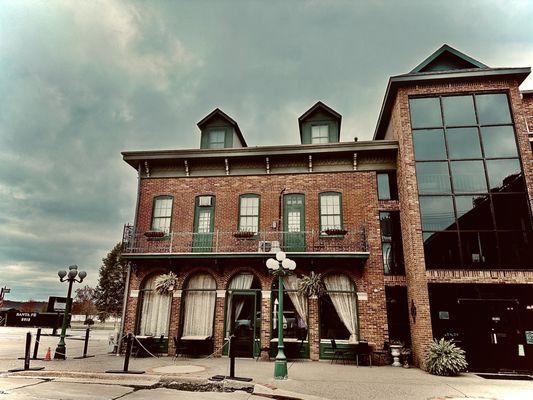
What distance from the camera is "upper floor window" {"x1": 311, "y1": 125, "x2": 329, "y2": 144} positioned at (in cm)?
1691

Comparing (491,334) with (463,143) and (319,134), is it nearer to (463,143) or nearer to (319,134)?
(463,143)

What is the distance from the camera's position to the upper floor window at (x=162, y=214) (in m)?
16.5

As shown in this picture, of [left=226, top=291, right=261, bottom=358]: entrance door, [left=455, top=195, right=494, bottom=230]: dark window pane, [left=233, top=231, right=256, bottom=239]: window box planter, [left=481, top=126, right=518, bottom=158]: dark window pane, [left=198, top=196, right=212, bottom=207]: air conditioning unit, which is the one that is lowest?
[left=226, top=291, right=261, bottom=358]: entrance door

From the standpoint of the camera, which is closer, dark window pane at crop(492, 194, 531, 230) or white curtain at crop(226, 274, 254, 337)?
dark window pane at crop(492, 194, 531, 230)

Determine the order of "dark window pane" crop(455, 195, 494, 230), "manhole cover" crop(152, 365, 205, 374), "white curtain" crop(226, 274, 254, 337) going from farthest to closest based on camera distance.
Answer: "white curtain" crop(226, 274, 254, 337) < "dark window pane" crop(455, 195, 494, 230) < "manhole cover" crop(152, 365, 205, 374)

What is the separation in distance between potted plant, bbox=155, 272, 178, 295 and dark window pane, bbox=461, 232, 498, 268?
11156 mm

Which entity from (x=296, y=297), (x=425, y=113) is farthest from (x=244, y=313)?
(x=425, y=113)

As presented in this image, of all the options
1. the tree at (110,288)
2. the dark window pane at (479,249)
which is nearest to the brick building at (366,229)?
the dark window pane at (479,249)

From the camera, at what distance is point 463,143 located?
1428 cm

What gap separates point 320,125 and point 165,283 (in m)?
9.78

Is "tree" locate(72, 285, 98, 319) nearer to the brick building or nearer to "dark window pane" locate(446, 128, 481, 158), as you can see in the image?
the brick building

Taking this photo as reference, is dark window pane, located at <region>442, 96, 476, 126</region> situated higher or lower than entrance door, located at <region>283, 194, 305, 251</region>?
higher

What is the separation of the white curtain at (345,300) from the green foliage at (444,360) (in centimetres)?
288

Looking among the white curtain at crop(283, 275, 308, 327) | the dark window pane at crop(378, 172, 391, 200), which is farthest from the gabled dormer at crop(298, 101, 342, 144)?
the white curtain at crop(283, 275, 308, 327)
